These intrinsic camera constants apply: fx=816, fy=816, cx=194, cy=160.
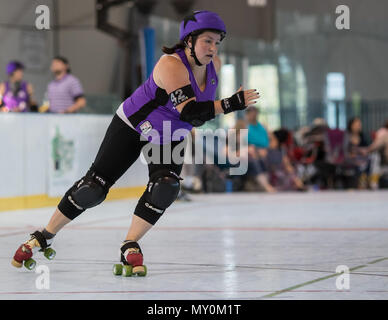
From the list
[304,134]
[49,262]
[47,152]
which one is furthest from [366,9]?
[49,262]

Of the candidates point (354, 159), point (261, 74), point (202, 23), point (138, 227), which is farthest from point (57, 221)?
point (261, 74)

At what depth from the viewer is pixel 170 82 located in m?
3.46

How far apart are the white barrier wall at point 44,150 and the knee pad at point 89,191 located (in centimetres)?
405

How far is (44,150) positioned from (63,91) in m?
0.87

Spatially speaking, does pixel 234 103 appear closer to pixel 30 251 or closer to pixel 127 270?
pixel 127 270

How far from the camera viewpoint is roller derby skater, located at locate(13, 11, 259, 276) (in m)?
3.46

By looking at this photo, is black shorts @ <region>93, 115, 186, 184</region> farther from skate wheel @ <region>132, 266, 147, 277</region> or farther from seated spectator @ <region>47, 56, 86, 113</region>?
seated spectator @ <region>47, 56, 86, 113</region>

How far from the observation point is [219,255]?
13.9 feet

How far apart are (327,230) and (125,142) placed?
236 centimetres

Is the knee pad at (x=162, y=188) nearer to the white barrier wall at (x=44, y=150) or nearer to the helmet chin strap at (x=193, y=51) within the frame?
the helmet chin strap at (x=193, y=51)

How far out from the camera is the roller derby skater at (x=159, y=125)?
346 centimetres

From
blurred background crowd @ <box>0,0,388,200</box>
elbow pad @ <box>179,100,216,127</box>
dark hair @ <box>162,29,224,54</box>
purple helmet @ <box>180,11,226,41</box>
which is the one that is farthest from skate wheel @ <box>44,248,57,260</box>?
blurred background crowd @ <box>0,0,388,200</box>

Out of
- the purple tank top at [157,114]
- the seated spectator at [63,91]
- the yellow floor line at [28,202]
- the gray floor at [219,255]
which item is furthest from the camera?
the seated spectator at [63,91]

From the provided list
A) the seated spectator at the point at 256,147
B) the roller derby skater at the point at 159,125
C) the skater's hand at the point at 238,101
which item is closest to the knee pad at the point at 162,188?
the roller derby skater at the point at 159,125
